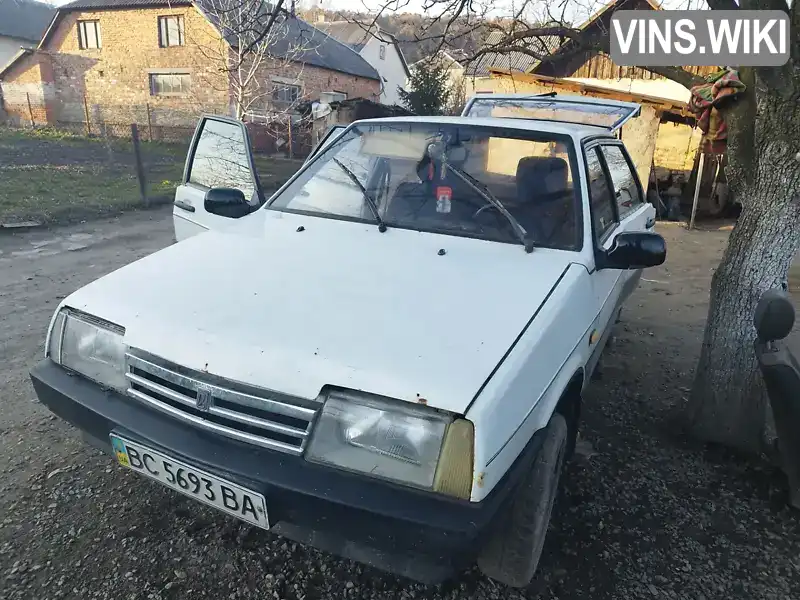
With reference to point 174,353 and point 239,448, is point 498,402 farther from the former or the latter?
point 174,353

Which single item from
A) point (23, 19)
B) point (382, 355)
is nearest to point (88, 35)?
point (23, 19)

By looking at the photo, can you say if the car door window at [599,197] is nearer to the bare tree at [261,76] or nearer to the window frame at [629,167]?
the window frame at [629,167]

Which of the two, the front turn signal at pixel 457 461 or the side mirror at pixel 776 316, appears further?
the side mirror at pixel 776 316

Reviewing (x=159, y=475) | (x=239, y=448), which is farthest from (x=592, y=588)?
(x=159, y=475)

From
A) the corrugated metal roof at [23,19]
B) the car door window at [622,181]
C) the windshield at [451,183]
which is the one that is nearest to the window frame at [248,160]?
the windshield at [451,183]

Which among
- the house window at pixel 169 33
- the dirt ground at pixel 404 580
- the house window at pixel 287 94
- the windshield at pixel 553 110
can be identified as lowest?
the dirt ground at pixel 404 580

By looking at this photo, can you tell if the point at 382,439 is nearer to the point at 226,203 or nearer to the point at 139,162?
the point at 226,203

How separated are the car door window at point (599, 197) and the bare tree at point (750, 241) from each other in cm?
67

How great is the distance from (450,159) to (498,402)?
1.69 metres

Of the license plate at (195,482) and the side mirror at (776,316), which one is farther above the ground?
the side mirror at (776,316)

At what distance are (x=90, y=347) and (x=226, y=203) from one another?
1.43m

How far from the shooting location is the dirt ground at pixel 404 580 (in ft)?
7.23

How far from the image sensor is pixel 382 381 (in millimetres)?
1718

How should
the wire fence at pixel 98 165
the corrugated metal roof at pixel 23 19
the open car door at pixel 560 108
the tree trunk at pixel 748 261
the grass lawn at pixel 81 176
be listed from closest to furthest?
1. the tree trunk at pixel 748 261
2. the open car door at pixel 560 108
3. the grass lawn at pixel 81 176
4. the wire fence at pixel 98 165
5. the corrugated metal roof at pixel 23 19
